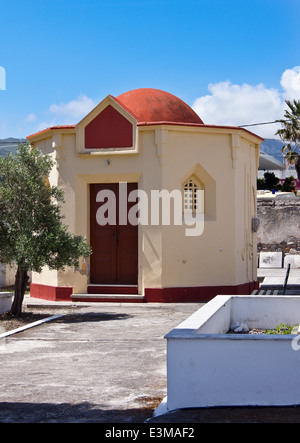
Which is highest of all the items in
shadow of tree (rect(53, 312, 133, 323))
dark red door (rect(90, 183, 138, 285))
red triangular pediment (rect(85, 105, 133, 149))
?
red triangular pediment (rect(85, 105, 133, 149))

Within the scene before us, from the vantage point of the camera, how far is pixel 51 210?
12.1 m

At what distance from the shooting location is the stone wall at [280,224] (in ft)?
75.1

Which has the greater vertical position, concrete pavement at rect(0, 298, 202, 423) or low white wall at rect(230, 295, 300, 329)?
low white wall at rect(230, 295, 300, 329)

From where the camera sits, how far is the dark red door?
1492cm

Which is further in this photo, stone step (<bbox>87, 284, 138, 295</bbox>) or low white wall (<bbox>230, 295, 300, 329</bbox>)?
stone step (<bbox>87, 284, 138, 295</bbox>)

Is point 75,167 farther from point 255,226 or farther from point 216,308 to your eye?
point 216,308

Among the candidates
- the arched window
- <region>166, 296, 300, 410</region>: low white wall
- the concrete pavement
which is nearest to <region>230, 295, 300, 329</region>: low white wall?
the concrete pavement

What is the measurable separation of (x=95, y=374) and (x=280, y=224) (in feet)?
54.5

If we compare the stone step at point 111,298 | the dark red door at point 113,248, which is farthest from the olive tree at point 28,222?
the dark red door at point 113,248

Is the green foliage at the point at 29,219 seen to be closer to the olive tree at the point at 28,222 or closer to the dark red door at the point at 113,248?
the olive tree at the point at 28,222

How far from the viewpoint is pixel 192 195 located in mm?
15109

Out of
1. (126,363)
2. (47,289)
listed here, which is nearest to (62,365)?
(126,363)

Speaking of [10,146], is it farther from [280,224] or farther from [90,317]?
[90,317]

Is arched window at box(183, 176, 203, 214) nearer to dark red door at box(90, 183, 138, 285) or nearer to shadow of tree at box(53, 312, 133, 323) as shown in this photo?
dark red door at box(90, 183, 138, 285)
